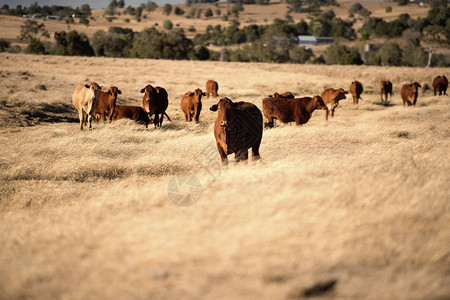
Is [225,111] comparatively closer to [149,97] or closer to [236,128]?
[236,128]

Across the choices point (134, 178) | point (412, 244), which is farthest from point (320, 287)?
point (134, 178)

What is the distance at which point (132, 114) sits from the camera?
48.1 feet

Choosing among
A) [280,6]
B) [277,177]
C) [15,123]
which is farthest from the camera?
[280,6]

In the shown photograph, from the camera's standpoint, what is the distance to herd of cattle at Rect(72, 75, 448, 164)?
795 cm

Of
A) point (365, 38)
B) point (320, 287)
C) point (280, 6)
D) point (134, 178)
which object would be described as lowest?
point (134, 178)

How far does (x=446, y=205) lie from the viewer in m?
4.68

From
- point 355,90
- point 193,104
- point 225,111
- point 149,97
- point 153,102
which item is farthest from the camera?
point 355,90

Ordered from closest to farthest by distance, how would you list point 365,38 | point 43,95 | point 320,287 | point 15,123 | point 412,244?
point 320,287
point 412,244
point 15,123
point 43,95
point 365,38

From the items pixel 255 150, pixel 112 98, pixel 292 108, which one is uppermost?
pixel 112 98

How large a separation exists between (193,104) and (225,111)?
8.93m

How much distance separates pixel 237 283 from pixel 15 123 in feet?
44.9

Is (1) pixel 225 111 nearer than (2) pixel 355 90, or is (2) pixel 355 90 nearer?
(1) pixel 225 111

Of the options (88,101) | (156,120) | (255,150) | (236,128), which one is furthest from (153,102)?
(236,128)

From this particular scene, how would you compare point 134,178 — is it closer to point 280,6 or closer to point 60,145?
point 60,145
